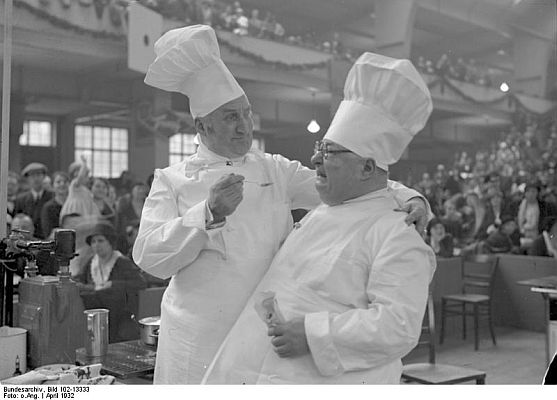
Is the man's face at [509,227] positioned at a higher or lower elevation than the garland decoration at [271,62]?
lower

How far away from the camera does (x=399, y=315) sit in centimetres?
91

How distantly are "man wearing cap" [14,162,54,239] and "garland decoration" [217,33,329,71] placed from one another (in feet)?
4.78

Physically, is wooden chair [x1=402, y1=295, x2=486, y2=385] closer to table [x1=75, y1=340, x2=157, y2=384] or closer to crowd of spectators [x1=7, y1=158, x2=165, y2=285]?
table [x1=75, y1=340, x2=157, y2=384]

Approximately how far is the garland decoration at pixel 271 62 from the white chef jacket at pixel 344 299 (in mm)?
2115

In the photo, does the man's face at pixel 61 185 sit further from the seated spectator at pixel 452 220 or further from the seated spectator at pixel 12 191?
the seated spectator at pixel 452 220

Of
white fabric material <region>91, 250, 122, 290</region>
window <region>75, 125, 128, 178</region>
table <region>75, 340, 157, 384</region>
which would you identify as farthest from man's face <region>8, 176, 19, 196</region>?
table <region>75, 340, 157, 384</region>

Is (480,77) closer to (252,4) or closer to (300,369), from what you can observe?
(252,4)

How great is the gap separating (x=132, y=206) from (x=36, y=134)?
2.67 feet

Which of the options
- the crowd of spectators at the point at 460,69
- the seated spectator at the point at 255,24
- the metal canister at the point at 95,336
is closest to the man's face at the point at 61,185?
the seated spectator at the point at 255,24

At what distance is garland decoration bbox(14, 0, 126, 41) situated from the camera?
12.8ft

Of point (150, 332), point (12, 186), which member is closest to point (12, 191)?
point (12, 186)

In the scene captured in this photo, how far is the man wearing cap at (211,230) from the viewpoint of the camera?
117 centimetres

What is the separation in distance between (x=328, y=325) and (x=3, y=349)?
2.74 ft

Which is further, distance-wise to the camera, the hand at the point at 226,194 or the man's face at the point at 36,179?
the man's face at the point at 36,179
